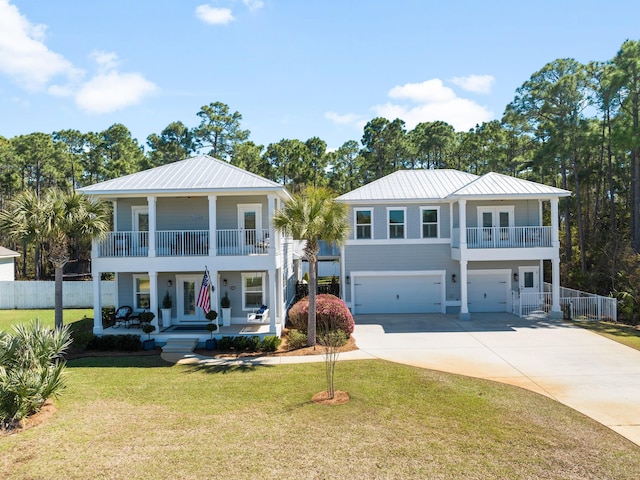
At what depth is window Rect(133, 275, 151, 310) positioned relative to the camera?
707 inches

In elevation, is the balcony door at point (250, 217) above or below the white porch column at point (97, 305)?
above

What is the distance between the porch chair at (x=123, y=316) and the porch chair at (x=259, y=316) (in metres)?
4.75

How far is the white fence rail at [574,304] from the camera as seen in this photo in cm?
1881

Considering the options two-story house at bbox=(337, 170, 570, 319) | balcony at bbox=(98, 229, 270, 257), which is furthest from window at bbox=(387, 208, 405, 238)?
balcony at bbox=(98, 229, 270, 257)

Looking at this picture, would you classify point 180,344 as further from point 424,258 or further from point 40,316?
point 424,258

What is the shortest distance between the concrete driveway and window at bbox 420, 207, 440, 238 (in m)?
4.14

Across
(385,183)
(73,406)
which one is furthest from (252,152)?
(73,406)

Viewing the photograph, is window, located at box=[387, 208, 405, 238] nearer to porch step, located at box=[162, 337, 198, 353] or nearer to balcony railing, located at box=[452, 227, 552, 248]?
balcony railing, located at box=[452, 227, 552, 248]

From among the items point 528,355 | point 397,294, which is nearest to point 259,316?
point 397,294

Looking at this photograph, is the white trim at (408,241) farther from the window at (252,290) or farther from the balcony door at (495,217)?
the window at (252,290)

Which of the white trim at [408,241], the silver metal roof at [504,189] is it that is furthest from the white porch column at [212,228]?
the silver metal roof at [504,189]

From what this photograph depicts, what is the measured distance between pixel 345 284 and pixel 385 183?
5910 millimetres

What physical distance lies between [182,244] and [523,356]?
12.7 m

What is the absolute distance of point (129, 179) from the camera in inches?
658
